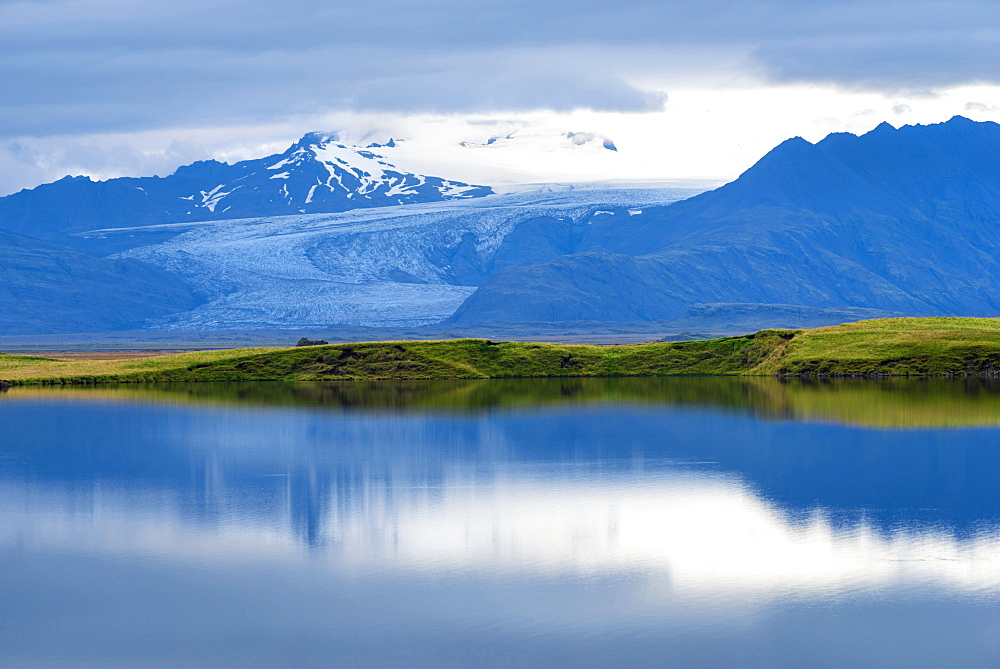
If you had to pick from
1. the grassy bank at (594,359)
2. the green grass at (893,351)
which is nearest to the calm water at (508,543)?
the green grass at (893,351)

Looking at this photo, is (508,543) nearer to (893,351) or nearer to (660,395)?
(660,395)

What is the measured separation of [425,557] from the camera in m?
30.0

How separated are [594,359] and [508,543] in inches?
2975

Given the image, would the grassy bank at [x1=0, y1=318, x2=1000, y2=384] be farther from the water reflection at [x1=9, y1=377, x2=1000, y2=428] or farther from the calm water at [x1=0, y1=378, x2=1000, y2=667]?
the calm water at [x1=0, y1=378, x2=1000, y2=667]

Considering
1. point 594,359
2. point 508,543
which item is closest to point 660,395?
point 594,359

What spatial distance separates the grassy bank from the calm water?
3833cm

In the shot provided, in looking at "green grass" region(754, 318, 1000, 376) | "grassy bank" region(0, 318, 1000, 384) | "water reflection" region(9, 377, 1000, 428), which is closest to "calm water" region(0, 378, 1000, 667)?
"water reflection" region(9, 377, 1000, 428)

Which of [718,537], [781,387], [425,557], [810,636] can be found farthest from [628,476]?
[781,387]

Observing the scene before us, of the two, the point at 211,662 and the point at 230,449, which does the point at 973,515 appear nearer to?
the point at 211,662

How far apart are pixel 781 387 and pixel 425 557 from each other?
58.4 meters

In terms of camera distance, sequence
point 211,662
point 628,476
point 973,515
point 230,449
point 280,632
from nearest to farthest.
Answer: point 211,662, point 280,632, point 973,515, point 628,476, point 230,449

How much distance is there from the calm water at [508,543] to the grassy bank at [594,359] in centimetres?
3833

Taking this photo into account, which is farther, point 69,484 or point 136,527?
point 69,484

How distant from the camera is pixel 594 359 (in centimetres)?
10644
